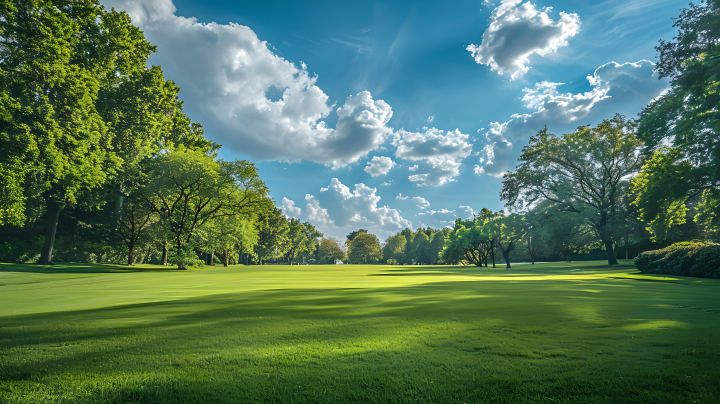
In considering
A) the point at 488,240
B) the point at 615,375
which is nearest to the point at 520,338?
the point at 615,375

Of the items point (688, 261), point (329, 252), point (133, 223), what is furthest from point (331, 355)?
point (329, 252)

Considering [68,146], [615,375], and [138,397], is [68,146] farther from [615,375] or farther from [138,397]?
[615,375]

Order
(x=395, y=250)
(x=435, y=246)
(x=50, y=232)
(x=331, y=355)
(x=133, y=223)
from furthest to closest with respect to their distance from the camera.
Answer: (x=395, y=250), (x=435, y=246), (x=133, y=223), (x=50, y=232), (x=331, y=355)

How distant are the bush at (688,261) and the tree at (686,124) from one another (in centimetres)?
317

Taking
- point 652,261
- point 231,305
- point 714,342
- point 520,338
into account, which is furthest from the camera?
point 652,261

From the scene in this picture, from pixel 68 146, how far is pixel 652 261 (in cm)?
4357

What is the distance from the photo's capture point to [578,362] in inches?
135

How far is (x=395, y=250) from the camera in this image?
13300 centimetres

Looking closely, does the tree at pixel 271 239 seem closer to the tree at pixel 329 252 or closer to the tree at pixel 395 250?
the tree at pixel 329 252

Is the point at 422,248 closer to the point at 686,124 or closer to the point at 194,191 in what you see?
the point at 194,191

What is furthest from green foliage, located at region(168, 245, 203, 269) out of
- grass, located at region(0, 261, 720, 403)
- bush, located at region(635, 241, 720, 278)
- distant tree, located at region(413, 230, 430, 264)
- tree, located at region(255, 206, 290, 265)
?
distant tree, located at region(413, 230, 430, 264)

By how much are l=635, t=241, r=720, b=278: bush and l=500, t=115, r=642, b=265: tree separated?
16.6 meters

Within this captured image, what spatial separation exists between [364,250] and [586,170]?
100m

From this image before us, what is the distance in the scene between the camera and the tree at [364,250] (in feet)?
444
